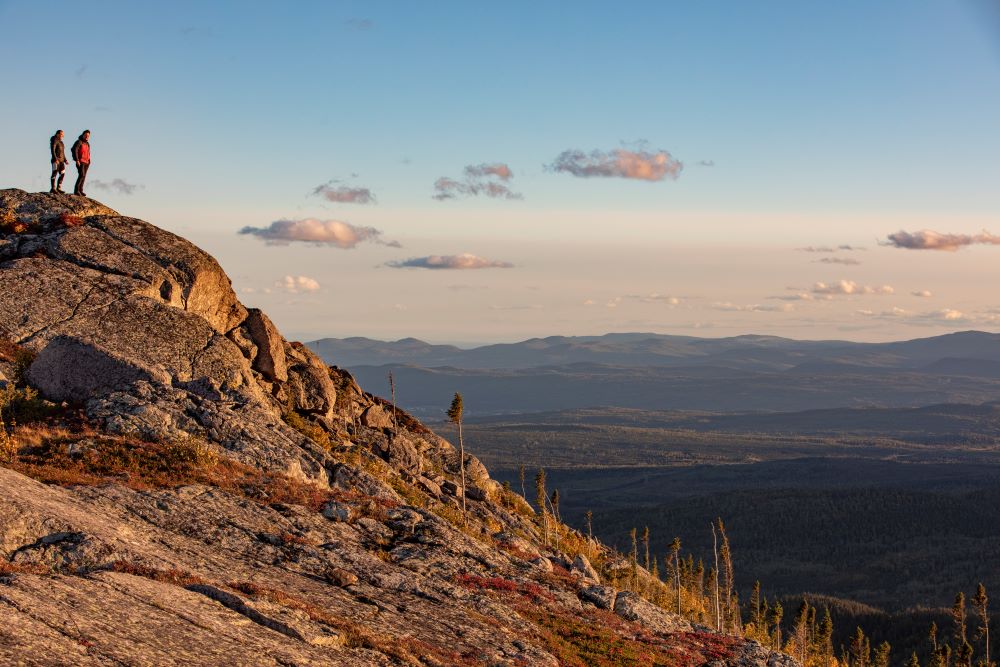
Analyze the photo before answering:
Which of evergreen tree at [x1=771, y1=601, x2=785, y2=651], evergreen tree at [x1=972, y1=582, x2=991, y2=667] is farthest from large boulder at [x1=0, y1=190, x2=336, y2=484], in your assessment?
evergreen tree at [x1=771, y1=601, x2=785, y2=651]

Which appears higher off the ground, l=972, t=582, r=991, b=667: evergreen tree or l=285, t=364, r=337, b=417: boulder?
l=285, t=364, r=337, b=417: boulder

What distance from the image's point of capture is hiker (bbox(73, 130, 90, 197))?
51.9 meters

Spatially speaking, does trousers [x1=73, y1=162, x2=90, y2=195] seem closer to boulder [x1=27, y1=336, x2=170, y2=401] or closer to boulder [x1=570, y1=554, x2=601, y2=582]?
boulder [x1=27, y1=336, x2=170, y2=401]

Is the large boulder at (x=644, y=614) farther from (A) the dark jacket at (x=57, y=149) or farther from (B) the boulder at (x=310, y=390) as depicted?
(A) the dark jacket at (x=57, y=149)

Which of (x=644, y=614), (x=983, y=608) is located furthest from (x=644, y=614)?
(x=983, y=608)

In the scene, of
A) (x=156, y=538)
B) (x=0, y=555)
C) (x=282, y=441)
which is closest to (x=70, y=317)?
(x=282, y=441)

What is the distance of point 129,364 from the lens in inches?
1576

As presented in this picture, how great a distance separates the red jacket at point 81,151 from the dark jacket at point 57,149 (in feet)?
2.99

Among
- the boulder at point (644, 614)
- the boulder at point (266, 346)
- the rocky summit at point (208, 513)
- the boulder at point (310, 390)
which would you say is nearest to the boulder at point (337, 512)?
the rocky summit at point (208, 513)

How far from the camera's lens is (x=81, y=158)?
53.2 m

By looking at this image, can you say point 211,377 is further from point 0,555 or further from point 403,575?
point 0,555

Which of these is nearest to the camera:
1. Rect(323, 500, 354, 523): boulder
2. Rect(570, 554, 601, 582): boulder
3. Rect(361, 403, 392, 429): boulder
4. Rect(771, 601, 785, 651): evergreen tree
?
Rect(323, 500, 354, 523): boulder

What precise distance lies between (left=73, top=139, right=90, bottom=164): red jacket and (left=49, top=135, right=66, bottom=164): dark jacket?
2.99 ft

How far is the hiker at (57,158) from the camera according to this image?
5184 cm
